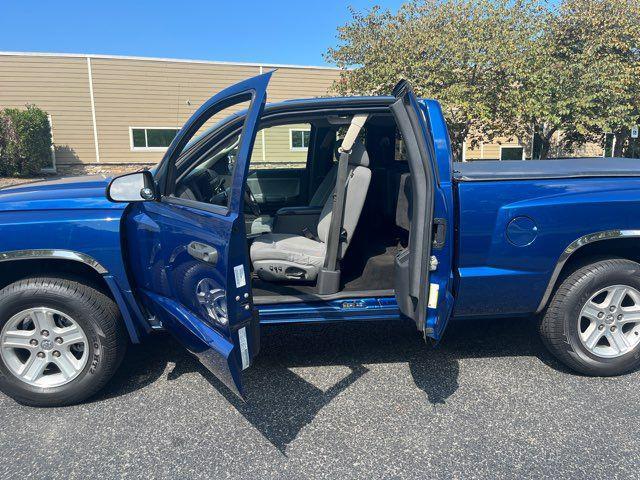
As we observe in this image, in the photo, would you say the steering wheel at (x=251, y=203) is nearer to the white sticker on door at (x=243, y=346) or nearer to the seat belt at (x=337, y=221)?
the seat belt at (x=337, y=221)

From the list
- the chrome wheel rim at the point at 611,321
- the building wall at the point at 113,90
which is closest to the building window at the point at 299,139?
the chrome wheel rim at the point at 611,321

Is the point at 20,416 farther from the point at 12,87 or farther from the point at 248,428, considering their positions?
the point at 12,87

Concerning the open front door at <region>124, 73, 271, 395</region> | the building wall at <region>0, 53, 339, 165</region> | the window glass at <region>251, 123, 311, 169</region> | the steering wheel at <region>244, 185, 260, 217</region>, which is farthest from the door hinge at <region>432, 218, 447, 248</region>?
the building wall at <region>0, 53, 339, 165</region>

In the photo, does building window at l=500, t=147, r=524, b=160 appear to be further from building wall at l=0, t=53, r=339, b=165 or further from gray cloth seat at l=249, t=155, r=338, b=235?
gray cloth seat at l=249, t=155, r=338, b=235

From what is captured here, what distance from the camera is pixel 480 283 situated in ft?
9.45

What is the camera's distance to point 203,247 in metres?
2.30

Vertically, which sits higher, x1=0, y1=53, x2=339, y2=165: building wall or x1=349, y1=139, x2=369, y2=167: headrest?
x1=0, y1=53, x2=339, y2=165: building wall

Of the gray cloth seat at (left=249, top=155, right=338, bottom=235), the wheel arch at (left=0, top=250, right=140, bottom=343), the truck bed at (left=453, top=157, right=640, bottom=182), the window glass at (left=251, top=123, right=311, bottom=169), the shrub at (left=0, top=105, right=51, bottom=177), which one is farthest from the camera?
the shrub at (left=0, top=105, right=51, bottom=177)

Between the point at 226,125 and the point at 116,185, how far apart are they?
809 millimetres

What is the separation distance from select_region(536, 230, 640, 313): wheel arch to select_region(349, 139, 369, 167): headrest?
1385mm

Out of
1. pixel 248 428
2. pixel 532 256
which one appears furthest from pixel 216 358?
pixel 532 256

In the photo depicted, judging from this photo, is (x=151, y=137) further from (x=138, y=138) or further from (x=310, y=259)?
(x=310, y=259)

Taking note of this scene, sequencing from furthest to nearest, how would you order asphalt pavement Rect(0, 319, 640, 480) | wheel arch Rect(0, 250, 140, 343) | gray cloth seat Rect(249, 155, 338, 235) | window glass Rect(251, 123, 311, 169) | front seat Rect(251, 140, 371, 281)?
gray cloth seat Rect(249, 155, 338, 235) < window glass Rect(251, 123, 311, 169) < front seat Rect(251, 140, 371, 281) < wheel arch Rect(0, 250, 140, 343) < asphalt pavement Rect(0, 319, 640, 480)

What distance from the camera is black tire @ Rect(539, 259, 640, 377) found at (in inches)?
117
